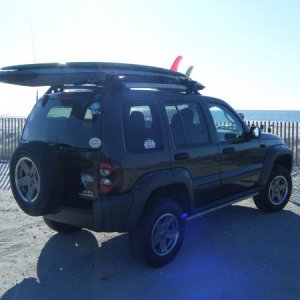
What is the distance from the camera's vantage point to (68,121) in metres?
4.73

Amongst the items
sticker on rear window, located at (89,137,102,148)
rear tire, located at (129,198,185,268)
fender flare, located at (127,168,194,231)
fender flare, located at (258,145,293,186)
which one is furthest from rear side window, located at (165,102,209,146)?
fender flare, located at (258,145,293,186)

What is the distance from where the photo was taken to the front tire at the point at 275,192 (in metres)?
7.02

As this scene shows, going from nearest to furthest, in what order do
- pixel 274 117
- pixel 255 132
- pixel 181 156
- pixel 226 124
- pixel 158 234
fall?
pixel 158 234
pixel 181 156
pixel 226 124
pixel 255 132
pixel 274 117

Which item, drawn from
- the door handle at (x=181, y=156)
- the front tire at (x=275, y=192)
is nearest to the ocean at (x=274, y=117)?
the front tire at (x=275, y=192)

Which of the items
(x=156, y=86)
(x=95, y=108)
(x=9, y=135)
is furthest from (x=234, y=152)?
(x=9, y=135)

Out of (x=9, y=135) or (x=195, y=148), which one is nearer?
(x=195, y=148)

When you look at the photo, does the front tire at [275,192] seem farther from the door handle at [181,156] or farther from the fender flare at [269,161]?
the door handle at [181,156]

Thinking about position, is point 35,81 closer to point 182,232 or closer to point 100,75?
point 100,75

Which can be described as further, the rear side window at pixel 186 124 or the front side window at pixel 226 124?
the front side window at pixel 226 124

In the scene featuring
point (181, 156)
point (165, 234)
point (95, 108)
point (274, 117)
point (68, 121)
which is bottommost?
point (274, 117)

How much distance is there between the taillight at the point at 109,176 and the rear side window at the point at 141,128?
27cm

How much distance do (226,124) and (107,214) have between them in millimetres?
2700

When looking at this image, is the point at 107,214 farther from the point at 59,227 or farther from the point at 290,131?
the point at 290,131

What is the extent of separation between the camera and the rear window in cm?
449
